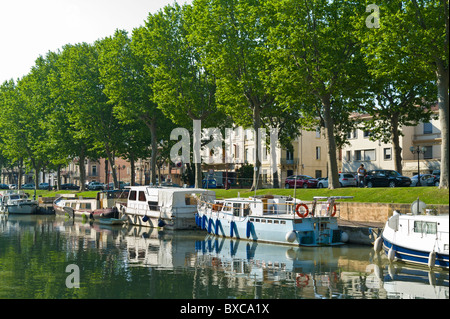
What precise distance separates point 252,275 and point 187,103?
32.5 metres

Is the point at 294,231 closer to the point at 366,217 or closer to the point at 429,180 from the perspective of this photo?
the point at 366,217

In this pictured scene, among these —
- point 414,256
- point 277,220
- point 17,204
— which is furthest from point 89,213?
point 414,256

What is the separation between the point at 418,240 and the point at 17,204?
49069 millimetres

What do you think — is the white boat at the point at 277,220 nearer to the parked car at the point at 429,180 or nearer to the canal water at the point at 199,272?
the canal water at the point at 199,272

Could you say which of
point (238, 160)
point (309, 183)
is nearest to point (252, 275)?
point (309, 183)

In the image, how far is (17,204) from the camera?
61688 millimetres

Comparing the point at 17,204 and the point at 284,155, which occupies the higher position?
the point at 284,155

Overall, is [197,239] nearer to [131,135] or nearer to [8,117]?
[131,135]

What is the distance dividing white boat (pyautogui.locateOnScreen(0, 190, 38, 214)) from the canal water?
27.2 metres

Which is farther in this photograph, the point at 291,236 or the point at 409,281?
the point at 291,236

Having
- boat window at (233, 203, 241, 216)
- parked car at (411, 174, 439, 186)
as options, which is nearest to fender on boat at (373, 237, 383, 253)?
boat window at (233, 203, 241, 216)

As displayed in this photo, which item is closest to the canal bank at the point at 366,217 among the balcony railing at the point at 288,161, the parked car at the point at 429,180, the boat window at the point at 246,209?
the boat window at the point at 246,209

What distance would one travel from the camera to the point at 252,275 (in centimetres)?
2273

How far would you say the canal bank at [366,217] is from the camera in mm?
30656
